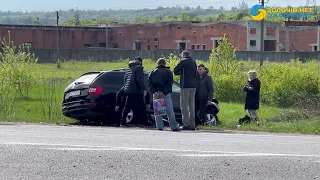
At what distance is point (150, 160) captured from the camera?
35.0 feet

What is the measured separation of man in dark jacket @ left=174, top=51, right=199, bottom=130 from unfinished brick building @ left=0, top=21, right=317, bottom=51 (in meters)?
68.7

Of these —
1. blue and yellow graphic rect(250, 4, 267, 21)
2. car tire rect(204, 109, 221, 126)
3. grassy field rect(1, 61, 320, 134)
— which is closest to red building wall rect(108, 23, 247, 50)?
blue and yellow graphic rect(250, 4, 267, 21)

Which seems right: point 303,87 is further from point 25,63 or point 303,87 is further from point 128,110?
point 128,110

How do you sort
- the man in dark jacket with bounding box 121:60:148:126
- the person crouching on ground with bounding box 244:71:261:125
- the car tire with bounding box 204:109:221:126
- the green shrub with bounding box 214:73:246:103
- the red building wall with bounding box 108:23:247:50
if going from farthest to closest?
the red building wall with bounding box 108:23:247:50
the green shrub with bounding box 214:73:246:103
the person crouching on ground with bounding box 244:71:261:125
the car tire with bounding box 204:109:221:126
the man in dark jacket with bounding box 121:60:148:126

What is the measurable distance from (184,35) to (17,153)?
267 feet

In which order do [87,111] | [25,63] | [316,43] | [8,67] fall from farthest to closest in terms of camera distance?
[316,43], [25,63], [8,67], [87,111]

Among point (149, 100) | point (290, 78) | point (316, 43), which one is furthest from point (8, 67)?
point (316, 43)

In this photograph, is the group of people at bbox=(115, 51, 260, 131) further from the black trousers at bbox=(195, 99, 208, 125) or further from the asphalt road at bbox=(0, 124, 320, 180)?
the asphalt road at bbox=(0, 124, 320, 180)

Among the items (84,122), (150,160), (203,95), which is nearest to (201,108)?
(203,95)

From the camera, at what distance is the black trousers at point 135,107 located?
1880 centimetres

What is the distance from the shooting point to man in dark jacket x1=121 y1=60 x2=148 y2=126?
61.2 feet

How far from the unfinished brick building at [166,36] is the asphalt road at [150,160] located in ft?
243

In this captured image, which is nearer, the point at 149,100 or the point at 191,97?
the point at 191,97

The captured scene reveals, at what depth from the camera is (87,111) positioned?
1956 centimetres
